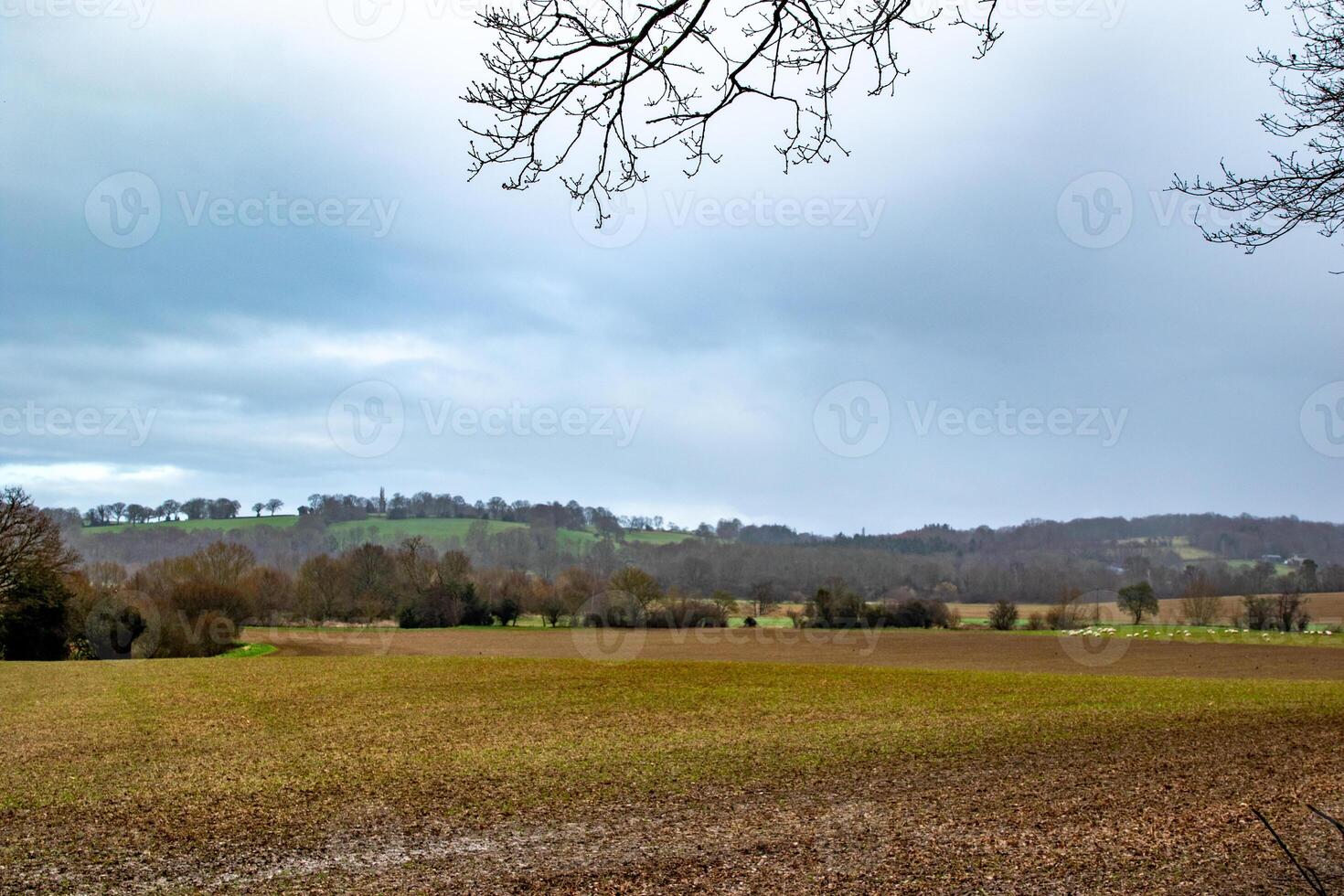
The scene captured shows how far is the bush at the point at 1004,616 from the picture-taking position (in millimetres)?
62844

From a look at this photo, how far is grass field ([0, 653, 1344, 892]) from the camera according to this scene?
751 centimetres

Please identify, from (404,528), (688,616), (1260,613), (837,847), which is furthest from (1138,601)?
(404,528)

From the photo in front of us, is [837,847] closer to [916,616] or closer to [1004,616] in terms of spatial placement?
[1004,616]

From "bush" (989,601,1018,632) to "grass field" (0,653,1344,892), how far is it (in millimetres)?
43155

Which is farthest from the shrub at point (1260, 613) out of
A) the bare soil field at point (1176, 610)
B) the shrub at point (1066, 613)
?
the shrub at point (1066, 613)

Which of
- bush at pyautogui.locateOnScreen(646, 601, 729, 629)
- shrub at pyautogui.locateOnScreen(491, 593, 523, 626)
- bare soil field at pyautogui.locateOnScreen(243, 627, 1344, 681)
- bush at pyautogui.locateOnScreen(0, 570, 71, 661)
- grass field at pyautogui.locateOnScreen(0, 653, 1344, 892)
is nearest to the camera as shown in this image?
grass field at pyautogui.locateOnScreen(0, 653, 1344, 892)

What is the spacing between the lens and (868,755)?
1265cm

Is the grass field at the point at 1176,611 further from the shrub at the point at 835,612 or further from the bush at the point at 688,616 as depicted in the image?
the bush at the point at 688,616

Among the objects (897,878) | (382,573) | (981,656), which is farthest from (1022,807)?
(382,573)

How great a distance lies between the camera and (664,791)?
34.6 ft

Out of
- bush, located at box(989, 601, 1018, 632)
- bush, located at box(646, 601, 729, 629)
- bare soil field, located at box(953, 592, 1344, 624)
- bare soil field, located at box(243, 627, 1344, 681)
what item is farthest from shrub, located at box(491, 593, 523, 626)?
bush, located at box(989, 601, 1018, 632)

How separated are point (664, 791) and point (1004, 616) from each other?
5701 centimetres

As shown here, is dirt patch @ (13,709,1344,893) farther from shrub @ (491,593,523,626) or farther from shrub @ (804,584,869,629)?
shrub @ (491,593,523,626)

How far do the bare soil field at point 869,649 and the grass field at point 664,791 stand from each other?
50.5 feet
